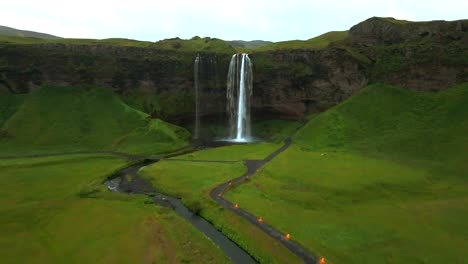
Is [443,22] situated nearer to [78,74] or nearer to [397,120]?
[397,120]

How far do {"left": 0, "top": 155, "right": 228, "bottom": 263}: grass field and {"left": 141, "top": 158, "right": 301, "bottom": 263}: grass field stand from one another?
255cm

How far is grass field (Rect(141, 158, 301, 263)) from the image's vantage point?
23.7 metres

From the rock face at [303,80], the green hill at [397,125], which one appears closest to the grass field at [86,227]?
the green hill at [397,125]

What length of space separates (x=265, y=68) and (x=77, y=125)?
43.2 metres

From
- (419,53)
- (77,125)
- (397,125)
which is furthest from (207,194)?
(419,53)

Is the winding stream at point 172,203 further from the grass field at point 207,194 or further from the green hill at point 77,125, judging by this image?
the green hill at point 77,125

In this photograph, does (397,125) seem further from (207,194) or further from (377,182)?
(207,194)

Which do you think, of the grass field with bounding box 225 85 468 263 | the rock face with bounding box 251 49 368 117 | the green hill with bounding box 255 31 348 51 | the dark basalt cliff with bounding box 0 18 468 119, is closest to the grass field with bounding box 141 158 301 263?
the grass field with bounding box 225 85 468 263

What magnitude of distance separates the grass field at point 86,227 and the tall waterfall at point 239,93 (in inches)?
1537

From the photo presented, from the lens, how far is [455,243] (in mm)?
23328

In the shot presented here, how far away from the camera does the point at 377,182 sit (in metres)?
36.6

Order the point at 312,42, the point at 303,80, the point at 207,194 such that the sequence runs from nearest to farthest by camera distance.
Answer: the point at 207,194 < the point at 303,80 < the point at 312,42

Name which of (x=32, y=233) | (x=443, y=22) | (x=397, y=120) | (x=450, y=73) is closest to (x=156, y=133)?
(x=32, y=233)

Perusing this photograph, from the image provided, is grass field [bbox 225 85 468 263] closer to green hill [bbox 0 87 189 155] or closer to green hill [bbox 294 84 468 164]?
green hill [bbox 294 84 468 164]
